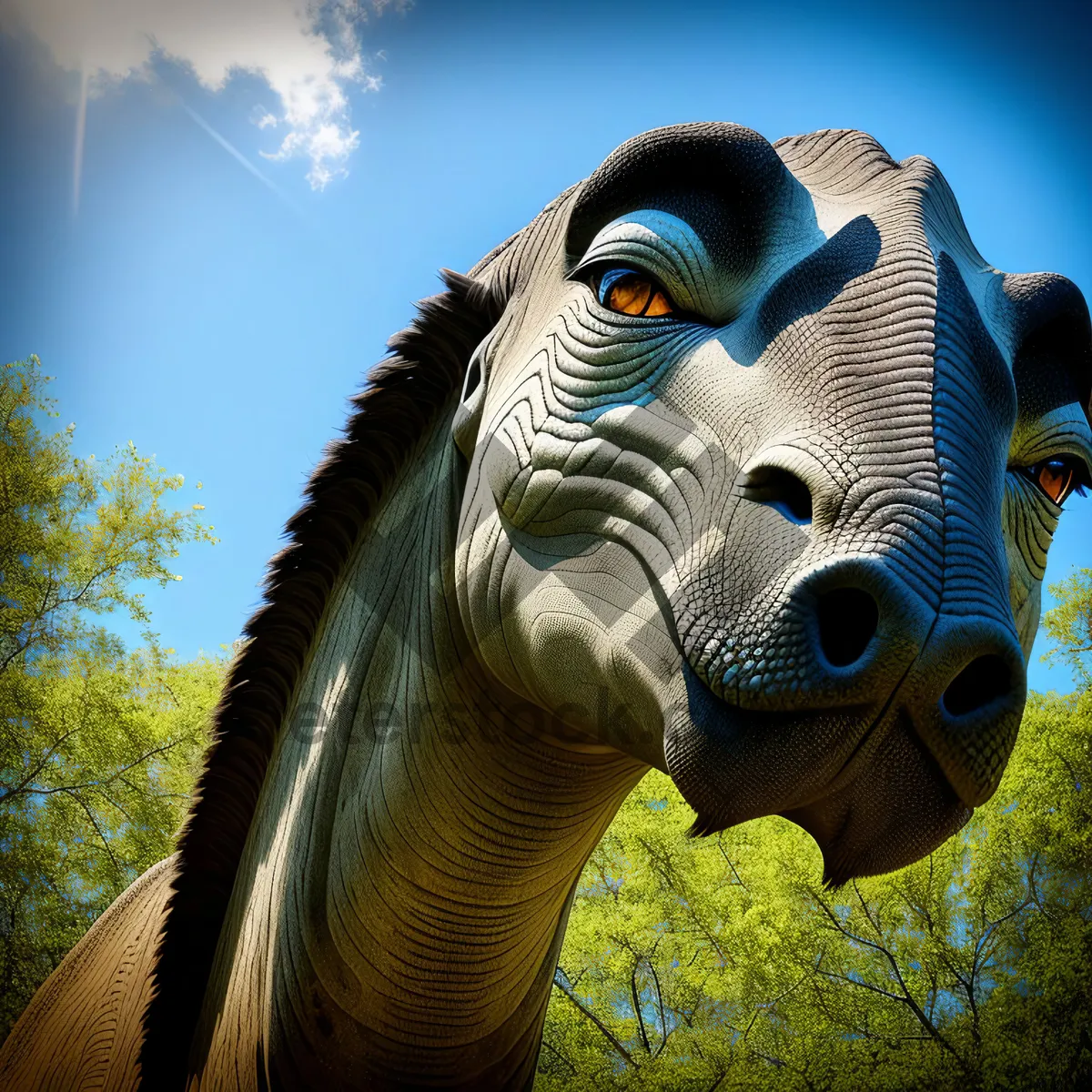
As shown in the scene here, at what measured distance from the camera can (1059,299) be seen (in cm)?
143

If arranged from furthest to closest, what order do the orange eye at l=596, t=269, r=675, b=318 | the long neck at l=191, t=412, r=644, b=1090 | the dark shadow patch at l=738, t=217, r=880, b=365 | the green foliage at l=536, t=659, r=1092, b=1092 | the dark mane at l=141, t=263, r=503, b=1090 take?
1. the green foliage at l=536, t=659, r=1092, b=1092
2. the dark mane at l=141, t=263, r=503, b=1090
3. the long neck at l=191, t=412, r=644, b=1090
4. the orange eye at l=596, t=269, r=675, b=318
5. the dark shadow patch at l=738, t=217, r=880, b=365

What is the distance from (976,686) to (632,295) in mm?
770

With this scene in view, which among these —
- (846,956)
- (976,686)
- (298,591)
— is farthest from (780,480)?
(846,956)

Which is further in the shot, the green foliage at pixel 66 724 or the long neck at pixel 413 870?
the green foliage at pixel 66 724

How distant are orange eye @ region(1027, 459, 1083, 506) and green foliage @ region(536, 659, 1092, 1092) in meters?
9.02

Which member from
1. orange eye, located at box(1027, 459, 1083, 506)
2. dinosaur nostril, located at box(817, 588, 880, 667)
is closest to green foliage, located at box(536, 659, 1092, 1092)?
orange eye, located at box(1027, 459, 1083, 506)

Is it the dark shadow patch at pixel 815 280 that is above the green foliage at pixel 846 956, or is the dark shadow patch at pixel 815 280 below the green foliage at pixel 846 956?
above

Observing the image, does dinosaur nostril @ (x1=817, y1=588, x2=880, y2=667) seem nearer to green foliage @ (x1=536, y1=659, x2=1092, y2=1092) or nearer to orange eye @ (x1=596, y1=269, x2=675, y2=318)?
orange eye @ (x1=596, y1=269, x2=675, y2=318)

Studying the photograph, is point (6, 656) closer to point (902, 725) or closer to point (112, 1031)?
point (112, 1031)

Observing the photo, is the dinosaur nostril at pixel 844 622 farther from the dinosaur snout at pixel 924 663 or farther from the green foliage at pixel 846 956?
the green foliage at pixel 846 956

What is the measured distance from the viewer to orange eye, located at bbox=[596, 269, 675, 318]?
1.47 meters

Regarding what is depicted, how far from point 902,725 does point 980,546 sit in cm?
21

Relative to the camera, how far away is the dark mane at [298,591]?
1.99m

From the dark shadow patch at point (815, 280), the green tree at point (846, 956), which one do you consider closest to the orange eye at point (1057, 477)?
the dark shadow patch at point (815, 280)
